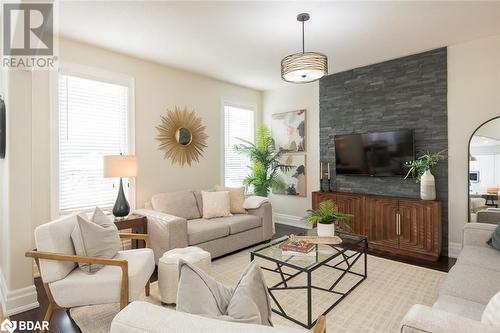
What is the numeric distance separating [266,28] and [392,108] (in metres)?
2.33

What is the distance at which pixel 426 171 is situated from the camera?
12.0ft

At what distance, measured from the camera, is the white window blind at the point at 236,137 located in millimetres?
5285

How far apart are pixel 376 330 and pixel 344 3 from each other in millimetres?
2797

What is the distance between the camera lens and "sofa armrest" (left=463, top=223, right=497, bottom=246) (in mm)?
2533

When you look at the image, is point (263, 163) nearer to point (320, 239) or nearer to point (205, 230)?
point (205, 230)

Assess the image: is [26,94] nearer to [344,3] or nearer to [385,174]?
[344,3]

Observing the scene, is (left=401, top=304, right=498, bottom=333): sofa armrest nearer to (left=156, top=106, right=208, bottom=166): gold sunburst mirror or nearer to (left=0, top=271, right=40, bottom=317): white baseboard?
(left=0, top=271, right=40, bottom=317): white baseboard

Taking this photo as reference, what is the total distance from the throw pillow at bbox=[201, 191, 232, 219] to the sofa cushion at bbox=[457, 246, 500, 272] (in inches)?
109

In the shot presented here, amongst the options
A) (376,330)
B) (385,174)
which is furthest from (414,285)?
(385,174)

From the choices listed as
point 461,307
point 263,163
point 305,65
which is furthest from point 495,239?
point 263,163

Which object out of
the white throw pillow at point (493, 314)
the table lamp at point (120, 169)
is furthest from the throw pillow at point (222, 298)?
the table lamp at point (120, 169)

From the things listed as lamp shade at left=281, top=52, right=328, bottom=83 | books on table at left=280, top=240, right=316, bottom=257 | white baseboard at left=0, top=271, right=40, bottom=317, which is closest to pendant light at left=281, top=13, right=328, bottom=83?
lamp shade at left=281, top=52, right=328, bottom=83

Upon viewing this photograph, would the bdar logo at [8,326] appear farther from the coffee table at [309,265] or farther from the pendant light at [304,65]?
the pendant light at [304,65]

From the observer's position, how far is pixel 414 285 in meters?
2.79
